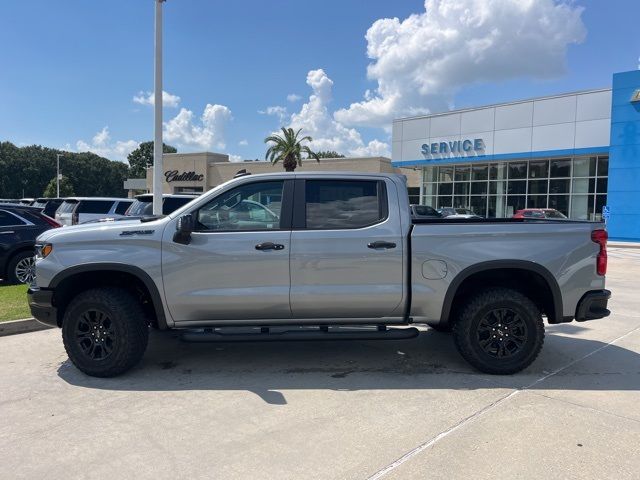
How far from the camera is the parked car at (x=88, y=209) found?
14.4m

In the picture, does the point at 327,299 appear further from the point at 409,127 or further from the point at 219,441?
the point at 409,127

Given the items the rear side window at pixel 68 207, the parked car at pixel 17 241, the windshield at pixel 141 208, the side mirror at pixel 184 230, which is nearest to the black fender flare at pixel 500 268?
the side mirror at pixel 184 230

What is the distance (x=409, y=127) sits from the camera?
37.2 meters

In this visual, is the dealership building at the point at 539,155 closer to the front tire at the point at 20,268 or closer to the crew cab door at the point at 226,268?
the front tire at the point at 20,268

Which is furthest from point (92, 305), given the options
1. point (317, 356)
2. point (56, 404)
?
point (317, 356)

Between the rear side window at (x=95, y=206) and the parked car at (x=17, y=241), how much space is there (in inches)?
164

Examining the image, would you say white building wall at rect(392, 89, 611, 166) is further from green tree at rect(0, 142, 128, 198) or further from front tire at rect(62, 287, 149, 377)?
green tree at rect(0, 142, 128, 198)

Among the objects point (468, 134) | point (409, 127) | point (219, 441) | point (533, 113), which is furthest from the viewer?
point (409, 127)

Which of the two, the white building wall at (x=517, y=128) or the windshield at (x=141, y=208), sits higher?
the white building wall at (x=517, y=128)

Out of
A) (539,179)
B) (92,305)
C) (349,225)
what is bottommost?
(92,305)

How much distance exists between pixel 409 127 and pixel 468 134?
183 inches

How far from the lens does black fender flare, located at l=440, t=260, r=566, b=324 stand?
16.1 ft

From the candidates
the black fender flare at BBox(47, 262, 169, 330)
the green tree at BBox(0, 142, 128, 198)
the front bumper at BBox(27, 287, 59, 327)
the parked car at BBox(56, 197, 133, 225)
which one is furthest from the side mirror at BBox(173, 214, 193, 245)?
the green tree at BBox(0, 142, 128, 198)

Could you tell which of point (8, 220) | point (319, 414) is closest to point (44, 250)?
point (319, 414)
